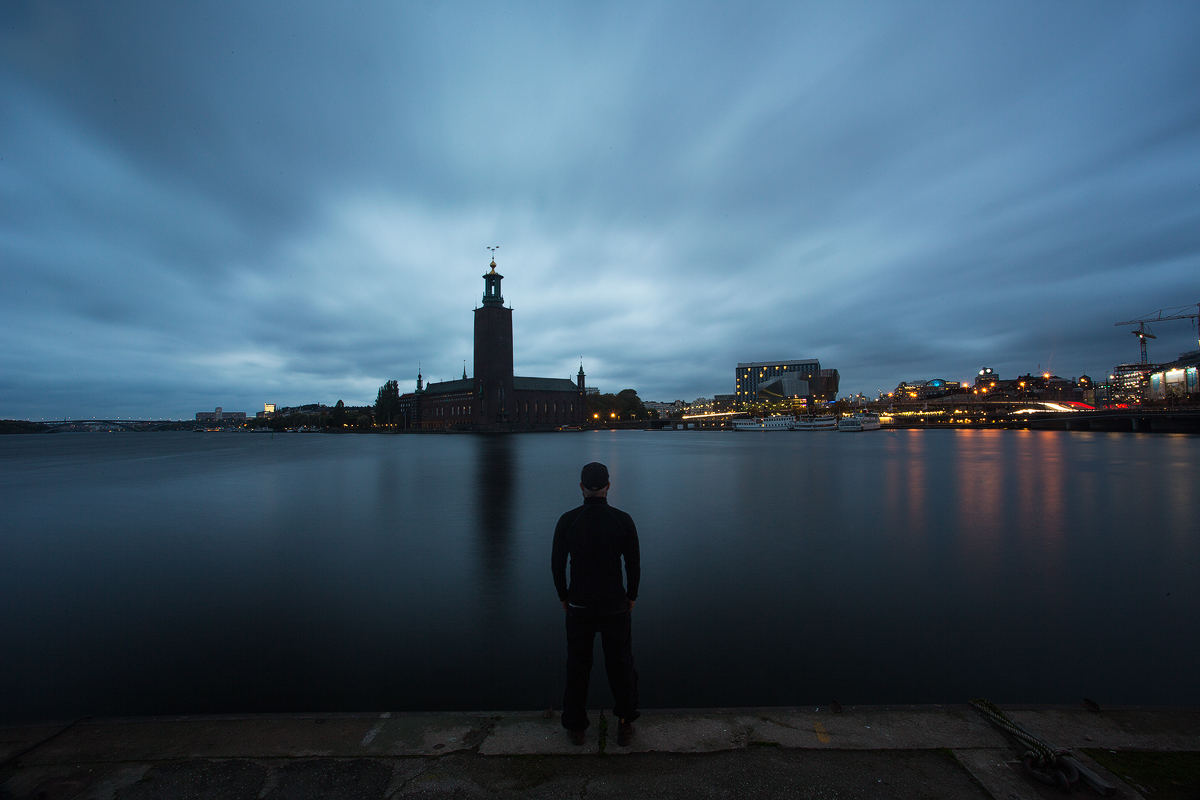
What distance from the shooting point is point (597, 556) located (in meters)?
3.72

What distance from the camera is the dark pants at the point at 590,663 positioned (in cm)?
362

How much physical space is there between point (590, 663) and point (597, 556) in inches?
31.4

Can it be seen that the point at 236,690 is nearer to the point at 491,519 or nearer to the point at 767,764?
the point at 767,764

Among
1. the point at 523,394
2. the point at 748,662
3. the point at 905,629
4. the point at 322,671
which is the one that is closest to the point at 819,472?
the point at 905,629

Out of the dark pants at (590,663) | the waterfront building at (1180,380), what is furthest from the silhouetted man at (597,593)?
the waterfront building at (1180,380)

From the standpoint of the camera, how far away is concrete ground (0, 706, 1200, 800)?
304 centimetres

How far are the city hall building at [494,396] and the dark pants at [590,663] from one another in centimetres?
10759

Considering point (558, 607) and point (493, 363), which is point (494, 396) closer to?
point (493, 363)

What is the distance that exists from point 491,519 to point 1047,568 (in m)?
12.6

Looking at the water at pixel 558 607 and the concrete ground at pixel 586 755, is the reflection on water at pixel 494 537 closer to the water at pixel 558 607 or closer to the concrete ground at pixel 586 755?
the water at pixel 558 607

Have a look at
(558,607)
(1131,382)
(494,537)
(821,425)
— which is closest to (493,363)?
(821,425)

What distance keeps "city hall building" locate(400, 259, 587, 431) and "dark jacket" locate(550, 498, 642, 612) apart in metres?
108

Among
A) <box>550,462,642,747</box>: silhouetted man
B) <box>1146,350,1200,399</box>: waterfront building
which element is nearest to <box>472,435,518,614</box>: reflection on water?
<box>550,462,642,747</box>: silhouetted man

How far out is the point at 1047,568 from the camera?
32.1ft
